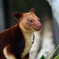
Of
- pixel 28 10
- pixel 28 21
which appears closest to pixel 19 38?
pixel 28 21

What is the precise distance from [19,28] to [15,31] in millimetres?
20

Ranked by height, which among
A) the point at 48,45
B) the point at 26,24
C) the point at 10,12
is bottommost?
the point at 48,45

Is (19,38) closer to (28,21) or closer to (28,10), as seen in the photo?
(28,21)

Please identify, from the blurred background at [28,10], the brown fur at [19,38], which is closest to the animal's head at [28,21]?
the brown fur at [19,38]

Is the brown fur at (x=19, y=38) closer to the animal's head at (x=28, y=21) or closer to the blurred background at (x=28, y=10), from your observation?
the animal's head at (x=28, y=21)

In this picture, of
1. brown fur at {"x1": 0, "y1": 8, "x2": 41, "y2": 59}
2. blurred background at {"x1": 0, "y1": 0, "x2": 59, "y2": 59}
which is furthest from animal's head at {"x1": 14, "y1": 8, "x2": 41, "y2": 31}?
blurred background at {"x1": 0, "y1": 0, "x2": 59, "y2": 59}

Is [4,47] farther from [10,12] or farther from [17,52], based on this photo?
[10,12]

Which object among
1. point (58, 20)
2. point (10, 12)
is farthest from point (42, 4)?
point (58, 20)

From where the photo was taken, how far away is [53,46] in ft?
6.18

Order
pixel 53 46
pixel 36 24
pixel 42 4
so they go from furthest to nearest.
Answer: pixel 42 4 < pixel 53 46 < pixel 36 24

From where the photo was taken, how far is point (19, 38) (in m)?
0.83

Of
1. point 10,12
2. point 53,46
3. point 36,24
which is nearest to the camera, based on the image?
point 36,24

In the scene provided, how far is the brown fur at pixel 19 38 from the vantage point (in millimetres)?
820

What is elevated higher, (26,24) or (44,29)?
(26,24)
